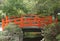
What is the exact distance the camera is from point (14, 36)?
55.5ft

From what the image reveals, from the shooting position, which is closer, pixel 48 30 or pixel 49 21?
pixel 48 30

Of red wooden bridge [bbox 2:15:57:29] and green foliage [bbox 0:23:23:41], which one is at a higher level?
red wooden bridge [bbox 2:15:57:29]

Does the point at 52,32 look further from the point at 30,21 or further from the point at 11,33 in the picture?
the point at 11,33

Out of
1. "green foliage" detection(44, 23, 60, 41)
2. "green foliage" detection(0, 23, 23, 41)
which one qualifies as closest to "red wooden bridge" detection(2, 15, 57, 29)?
"green foliage" detection(0, 23, 23, 41)

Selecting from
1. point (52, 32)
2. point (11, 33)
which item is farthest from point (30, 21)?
point (52, 32)

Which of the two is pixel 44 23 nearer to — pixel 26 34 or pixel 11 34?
pixel 11 34

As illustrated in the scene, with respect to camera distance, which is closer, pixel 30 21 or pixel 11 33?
pixel 11 33

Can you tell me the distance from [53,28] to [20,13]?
3.42 metres

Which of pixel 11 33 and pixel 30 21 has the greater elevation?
pixel 30 21

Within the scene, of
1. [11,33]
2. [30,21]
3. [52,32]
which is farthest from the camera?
[30,21]

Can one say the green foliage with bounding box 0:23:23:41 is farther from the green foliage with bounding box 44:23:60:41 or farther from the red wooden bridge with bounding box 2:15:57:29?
the green foliage with bounding box 44:23:60:41

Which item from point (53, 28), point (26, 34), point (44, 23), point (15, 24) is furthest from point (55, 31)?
point (26, 34)

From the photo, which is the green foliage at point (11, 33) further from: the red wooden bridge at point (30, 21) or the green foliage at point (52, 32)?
the green foliage at point (52, 32)

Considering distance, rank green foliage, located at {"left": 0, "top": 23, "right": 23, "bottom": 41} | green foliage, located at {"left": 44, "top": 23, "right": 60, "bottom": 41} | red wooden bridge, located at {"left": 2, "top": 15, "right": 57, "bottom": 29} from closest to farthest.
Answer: green foliage, located at {"left": 44, "top": 23, "right": 60, "bottom": 41} → green foliage, located at {"left": 0, "top": 23, "right": 23, "bottom": 41} → red wooden bridge, located at {"left": 2, "top": 15, "right": 57, "bottom": 29}
